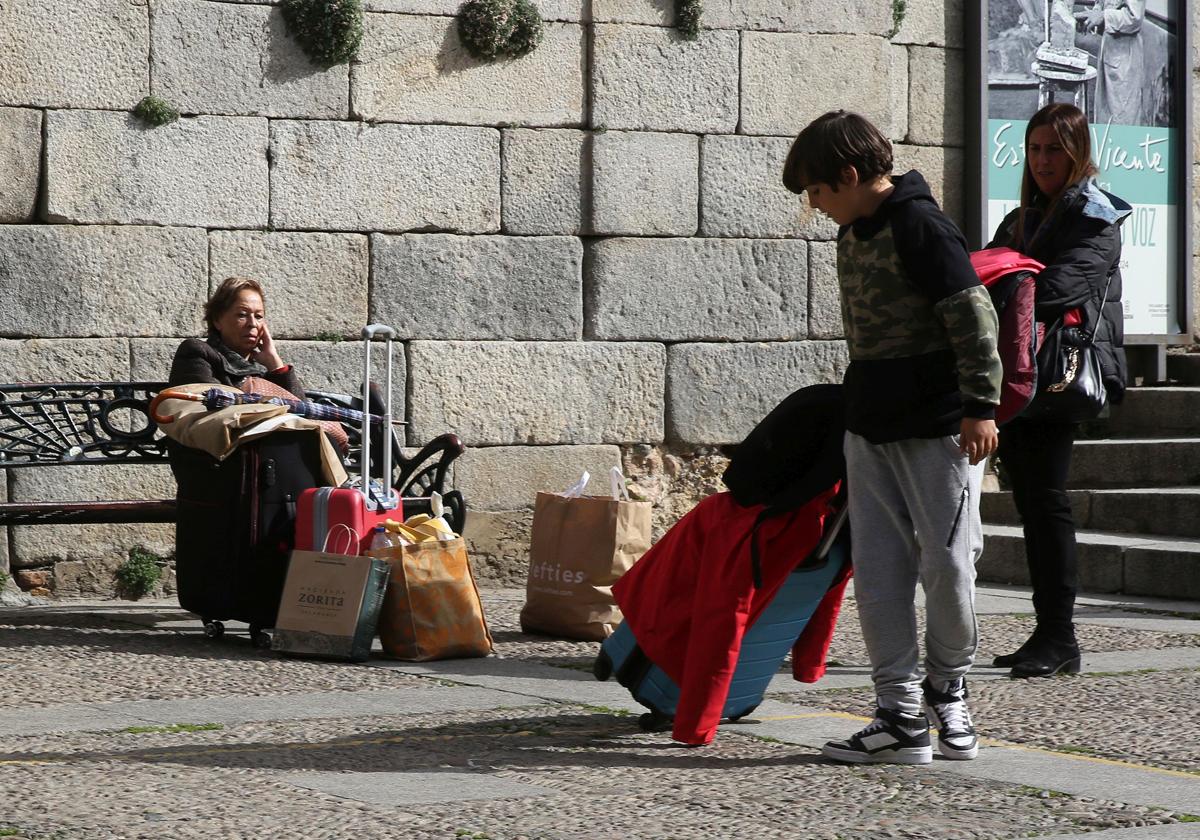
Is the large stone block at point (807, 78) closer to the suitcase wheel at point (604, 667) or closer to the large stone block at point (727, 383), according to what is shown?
the large stone block at point (727, 383)

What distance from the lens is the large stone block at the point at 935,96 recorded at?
9.90 m

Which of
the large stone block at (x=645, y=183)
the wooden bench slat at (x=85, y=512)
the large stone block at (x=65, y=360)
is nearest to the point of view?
the wooden bench slat at (x=85, y=512)

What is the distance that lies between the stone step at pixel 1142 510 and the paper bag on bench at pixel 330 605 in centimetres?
379

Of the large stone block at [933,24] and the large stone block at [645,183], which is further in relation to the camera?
the large stone block at [933,24]

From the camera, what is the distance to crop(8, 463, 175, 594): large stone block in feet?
25.1

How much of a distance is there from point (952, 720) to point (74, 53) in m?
5.02

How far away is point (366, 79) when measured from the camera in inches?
323

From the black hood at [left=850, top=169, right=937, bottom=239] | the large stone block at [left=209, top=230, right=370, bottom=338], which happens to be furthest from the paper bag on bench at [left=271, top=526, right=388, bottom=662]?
the black hood at [left=850, top=169, right=937, bottom=239]

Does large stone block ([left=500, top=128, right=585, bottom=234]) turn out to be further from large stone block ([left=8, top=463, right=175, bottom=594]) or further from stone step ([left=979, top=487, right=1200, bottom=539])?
stone step ([left=979, top=487, right=1200, bottom=539])

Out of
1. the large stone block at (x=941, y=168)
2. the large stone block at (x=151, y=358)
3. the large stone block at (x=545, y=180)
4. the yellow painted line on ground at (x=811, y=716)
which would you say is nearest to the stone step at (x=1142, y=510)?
the large stone block at (x=941, y=168)

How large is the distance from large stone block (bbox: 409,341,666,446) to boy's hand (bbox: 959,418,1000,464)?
4.31 meters

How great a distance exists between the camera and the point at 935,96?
9.98m

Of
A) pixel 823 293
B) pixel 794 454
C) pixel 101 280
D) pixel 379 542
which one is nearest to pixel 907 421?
pixel 794 454

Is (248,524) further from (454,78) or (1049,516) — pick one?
(454,78)
